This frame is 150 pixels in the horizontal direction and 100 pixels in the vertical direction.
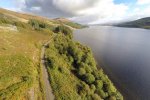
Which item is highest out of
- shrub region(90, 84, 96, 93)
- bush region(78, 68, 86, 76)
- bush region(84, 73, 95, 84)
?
bush region(78, 68, 86, 76)

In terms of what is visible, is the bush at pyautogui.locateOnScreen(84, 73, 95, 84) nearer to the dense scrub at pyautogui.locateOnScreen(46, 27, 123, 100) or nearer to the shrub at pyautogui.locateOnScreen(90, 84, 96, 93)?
the dense scrub at pyautogui.locateOnScreen(46, 27, 123, 100)

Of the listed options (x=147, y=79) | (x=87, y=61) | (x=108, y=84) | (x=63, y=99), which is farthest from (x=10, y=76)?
(x=147, y=79)

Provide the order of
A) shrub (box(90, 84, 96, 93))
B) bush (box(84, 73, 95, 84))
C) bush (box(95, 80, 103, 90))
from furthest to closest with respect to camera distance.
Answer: bush (box(84, 73, 95, 84)) → bush (box(95, 80, 103, 90)) → shrub (box(90, 84, 96, 93))

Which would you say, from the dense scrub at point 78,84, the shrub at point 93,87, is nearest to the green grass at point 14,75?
the dense scrub at point 78,84

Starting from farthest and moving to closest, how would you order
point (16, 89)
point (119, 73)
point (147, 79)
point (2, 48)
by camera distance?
point (119, 73) < point (147, 79) < point (2, 48) < point (16, 89)

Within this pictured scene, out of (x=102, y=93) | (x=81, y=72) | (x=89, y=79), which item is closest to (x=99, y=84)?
(x=102, y=93)

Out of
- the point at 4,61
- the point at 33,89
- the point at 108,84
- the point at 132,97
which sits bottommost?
the point at 132,97

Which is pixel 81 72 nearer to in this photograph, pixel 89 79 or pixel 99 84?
pixel 89 79

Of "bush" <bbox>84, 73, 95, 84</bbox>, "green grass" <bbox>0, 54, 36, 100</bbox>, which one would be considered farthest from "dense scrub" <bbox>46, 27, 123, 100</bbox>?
"green grass" <bbox>0, 54, 36, 100</bbox>

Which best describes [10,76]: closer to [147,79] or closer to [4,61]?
[4,61]

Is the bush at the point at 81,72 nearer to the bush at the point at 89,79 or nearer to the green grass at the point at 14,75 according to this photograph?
the bush at the point at 89,79

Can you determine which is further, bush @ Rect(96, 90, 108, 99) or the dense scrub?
bush @ Rect(96, 90, 108, 99)
